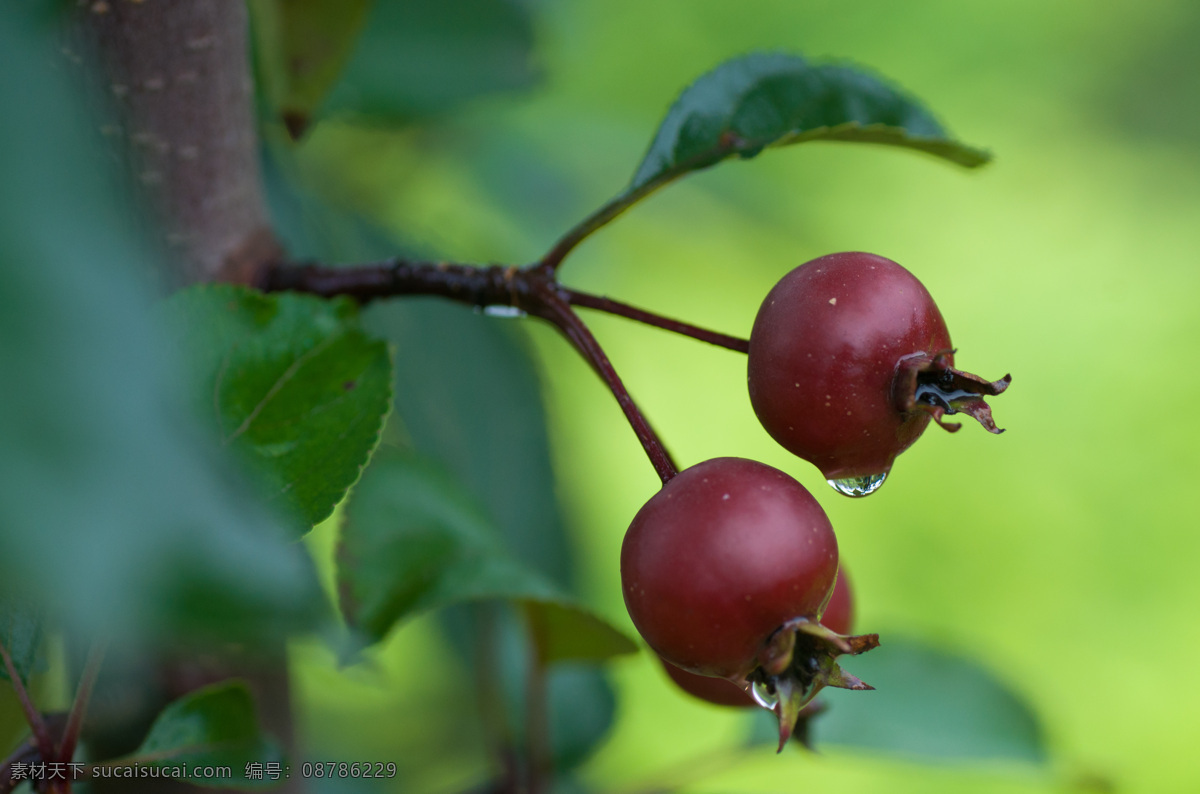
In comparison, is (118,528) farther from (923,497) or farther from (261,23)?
(923,497)

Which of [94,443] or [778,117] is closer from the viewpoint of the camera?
[94,443]

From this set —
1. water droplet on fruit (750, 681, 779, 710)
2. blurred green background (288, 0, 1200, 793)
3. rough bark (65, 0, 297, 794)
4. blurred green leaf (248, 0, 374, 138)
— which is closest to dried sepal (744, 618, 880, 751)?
water droplet on fruit (750, 681, 779, 710)

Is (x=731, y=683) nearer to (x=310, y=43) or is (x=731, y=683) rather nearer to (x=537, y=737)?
(x=537, y=737)

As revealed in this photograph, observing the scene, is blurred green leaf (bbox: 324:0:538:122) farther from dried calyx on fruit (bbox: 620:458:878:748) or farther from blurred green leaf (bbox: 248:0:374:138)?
dried calyx on fruit (bbox: 620:458:878:748)

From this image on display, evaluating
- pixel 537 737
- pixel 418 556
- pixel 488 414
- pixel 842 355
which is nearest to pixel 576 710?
pixel 537 737

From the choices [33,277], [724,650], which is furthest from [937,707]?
[33,277]

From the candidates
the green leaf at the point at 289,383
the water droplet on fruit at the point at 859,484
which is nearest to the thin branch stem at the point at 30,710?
the green leaf at the point at 289,383
